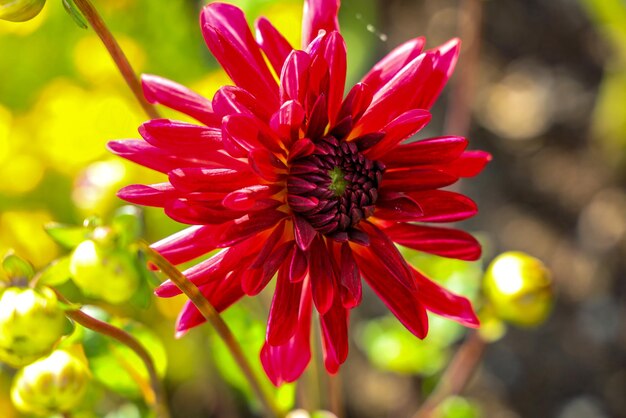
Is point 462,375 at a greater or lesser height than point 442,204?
lesser

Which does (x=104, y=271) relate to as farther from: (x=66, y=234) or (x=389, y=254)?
(x=389, y=254)

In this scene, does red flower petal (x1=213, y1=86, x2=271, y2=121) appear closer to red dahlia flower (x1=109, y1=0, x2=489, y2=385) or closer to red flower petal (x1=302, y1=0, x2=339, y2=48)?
red dahlia flower (x1=109, y1=0, x2=489, y2=385)

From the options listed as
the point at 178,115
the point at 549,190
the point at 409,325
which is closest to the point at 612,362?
the point at 549,190

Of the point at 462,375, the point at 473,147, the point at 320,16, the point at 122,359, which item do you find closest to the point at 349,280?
the point at 320,16

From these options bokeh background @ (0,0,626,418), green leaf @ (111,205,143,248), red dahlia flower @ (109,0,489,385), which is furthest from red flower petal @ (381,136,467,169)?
bokeh background @ (0,0,626,418)

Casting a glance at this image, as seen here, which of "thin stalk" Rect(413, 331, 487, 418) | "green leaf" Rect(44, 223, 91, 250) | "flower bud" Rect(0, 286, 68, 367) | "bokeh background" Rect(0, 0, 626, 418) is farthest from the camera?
"bokeh background" Rect(0, 0, 626, 418)

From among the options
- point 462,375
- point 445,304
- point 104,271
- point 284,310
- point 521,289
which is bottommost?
point 462,375
